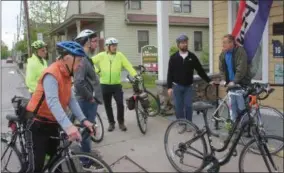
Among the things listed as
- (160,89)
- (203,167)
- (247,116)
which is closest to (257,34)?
(160,89)

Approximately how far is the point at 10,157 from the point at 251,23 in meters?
5.23

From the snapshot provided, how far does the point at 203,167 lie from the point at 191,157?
0.23m

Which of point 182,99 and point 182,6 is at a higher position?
point 182,6

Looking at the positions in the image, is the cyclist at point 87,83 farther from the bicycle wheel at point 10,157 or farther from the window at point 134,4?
the window at point 134,4

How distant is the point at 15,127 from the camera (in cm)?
402

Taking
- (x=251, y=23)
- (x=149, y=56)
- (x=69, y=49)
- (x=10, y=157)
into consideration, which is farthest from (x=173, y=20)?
(x=69, y=49)

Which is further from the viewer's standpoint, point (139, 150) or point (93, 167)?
point (139, 150)

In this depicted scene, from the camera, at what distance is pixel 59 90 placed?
313 centimetres

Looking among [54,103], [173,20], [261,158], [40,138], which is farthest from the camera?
[173,20]

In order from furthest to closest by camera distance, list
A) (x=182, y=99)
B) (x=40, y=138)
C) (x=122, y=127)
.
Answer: (x=122, y=127) → (x=182, y=99) → (x=40, y=138)

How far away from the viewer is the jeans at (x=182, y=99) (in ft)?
19.4

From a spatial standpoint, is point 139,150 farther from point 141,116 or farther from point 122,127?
point 122,127

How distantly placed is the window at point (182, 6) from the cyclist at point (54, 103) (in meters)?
22.2

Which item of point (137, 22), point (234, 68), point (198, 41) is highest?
point (137, 22)
